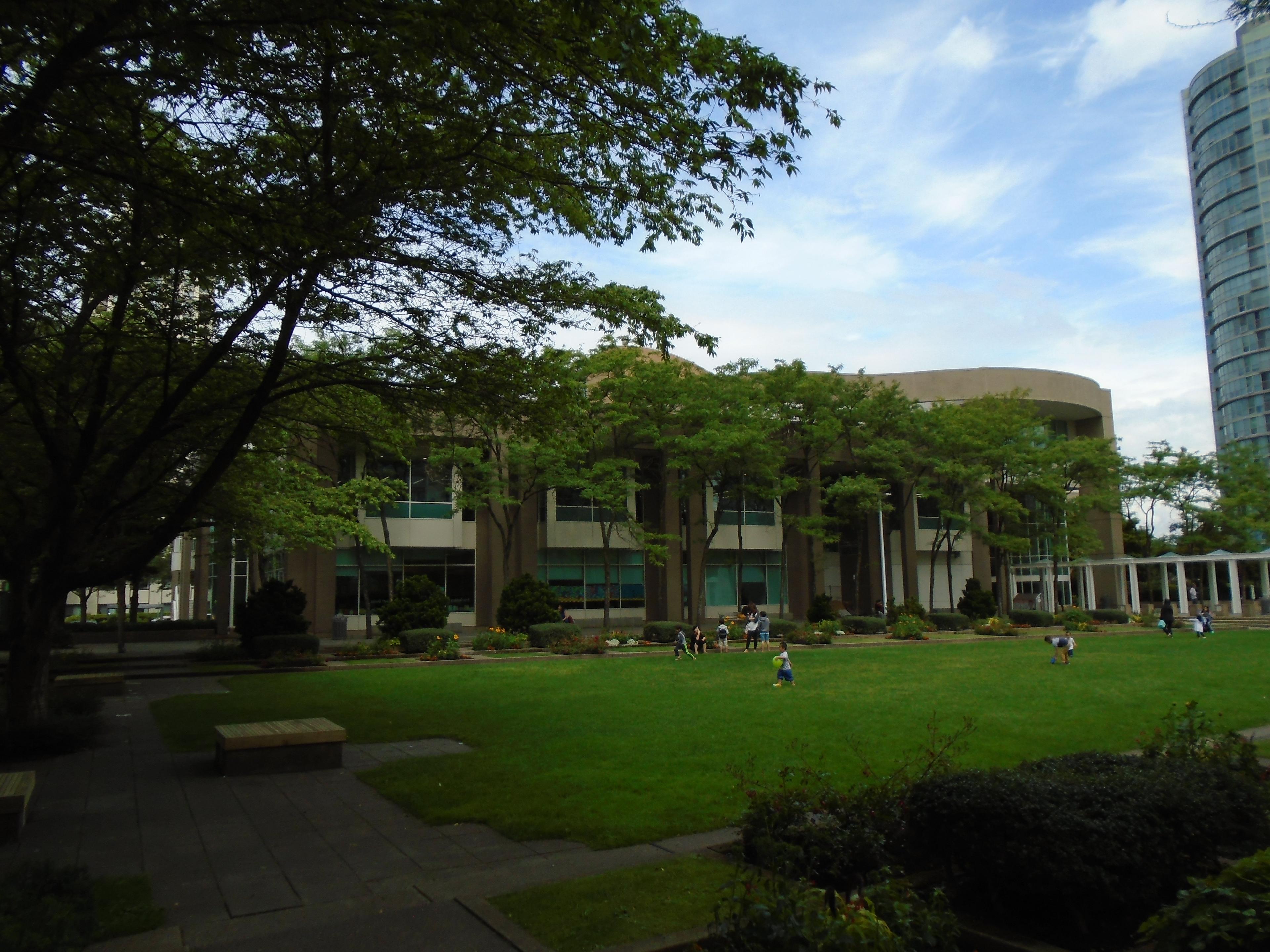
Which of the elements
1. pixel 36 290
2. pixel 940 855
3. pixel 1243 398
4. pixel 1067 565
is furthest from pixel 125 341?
pixel 1243 398

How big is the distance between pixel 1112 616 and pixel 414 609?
38.4m

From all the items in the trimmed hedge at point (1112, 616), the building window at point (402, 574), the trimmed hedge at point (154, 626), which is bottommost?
the trimmed hedge at point (1112, 616)

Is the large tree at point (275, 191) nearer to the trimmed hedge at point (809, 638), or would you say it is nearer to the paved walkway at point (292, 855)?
the paved walkway at point (292, 855)

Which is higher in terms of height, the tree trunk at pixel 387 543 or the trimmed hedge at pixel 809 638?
the tree trunk at pixel 387 543

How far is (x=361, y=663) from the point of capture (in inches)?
1074

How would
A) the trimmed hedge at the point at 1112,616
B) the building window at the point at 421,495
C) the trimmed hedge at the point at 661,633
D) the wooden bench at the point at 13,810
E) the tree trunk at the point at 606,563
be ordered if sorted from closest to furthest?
the wooden bench at the point at 13,810 → the trimmed hedge at the point at 661,633 → the tree trunk at the point at 606,563 → the building window at the point at 421,495 → the trimmed hedge at the point at 1112,616

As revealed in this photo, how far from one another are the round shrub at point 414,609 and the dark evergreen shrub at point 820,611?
60.1 ft

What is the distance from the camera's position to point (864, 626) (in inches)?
1628

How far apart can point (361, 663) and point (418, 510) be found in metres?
17.6

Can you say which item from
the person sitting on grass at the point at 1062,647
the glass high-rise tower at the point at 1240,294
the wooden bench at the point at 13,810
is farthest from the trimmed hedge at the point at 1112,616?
the wooden bench at the point at 13,810

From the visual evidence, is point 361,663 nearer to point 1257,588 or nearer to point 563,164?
point 563,164

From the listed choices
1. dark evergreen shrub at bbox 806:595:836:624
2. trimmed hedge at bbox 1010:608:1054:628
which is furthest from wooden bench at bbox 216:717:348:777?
trimmed hedge at bbox 1010:608:1054:628

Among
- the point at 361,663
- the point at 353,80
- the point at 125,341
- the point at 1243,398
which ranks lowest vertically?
the point at 361,663

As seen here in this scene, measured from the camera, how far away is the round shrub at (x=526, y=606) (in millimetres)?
35000
